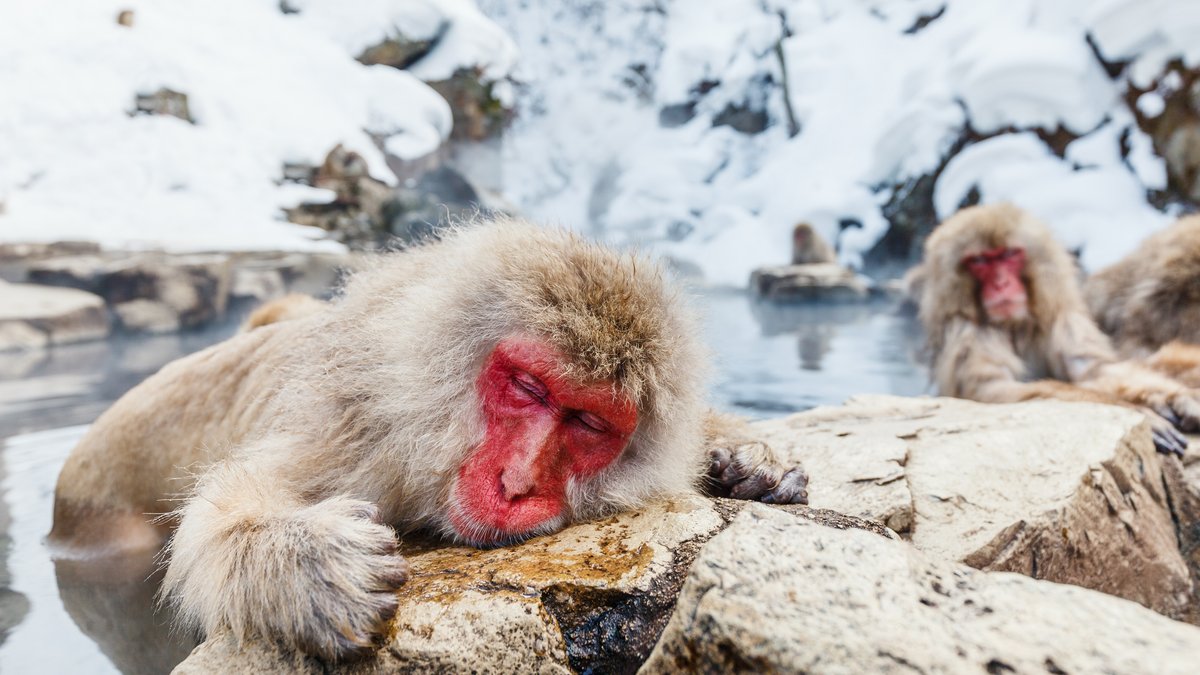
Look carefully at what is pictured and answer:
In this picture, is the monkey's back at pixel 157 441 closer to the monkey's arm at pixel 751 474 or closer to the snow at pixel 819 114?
the monkey's arm at pixel 751 474

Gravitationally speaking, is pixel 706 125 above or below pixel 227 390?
above

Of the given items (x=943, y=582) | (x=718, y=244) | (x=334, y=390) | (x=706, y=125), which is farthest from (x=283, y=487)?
(x=706, y=125)

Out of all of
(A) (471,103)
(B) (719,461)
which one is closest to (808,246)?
(A) (471,103)

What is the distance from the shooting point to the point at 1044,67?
40.7 ft

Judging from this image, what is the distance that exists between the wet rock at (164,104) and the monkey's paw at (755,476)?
11.7 metres

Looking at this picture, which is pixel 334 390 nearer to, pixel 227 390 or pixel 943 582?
pixel 227 390

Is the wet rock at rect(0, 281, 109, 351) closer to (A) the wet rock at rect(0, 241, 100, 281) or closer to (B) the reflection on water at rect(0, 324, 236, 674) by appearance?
(A) the wet rock at rect(0, 241, 100, 281)

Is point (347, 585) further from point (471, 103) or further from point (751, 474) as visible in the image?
point (471, 103)

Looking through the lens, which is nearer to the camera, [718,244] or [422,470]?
[422,470]

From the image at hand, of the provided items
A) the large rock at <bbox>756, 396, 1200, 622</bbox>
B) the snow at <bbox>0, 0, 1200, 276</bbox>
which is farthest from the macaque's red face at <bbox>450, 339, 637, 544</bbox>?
the snow at <bbox>0, 0, 1200, 276</bbox>

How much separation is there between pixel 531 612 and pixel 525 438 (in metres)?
0.36

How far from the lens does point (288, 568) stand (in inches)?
61.6

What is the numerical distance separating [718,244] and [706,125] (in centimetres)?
501

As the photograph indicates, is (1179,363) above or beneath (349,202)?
above
